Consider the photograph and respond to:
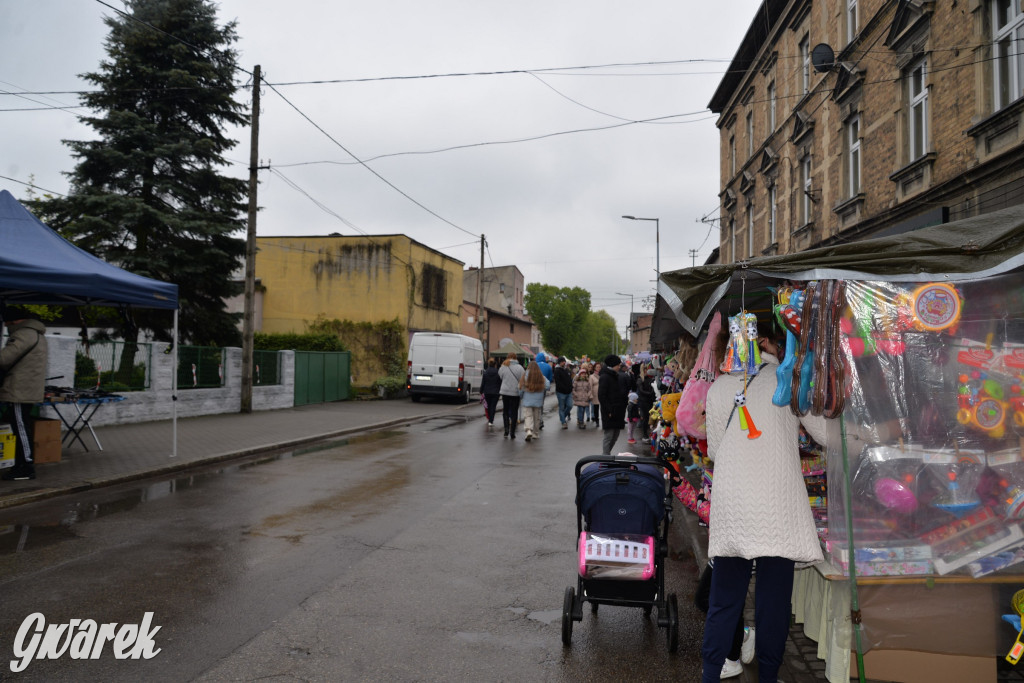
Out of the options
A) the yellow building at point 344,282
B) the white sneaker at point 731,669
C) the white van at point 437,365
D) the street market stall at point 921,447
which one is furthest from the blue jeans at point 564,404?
the yellow building at point 344,282

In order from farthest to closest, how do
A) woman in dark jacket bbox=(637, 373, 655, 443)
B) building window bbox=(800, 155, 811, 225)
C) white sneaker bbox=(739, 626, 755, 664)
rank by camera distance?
building window bbox=(800, 155, 811, 225) → woman in dark jacket bbox=(637, 373, 655, 443) → white sneaker bbox=(739, 626, 755, 664)

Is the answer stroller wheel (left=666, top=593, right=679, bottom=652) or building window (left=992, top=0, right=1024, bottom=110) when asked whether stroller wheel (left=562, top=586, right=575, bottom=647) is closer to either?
stroller wheel (left=666, top=593, right=679, bottom=652)

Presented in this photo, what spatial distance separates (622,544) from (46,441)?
9111mm

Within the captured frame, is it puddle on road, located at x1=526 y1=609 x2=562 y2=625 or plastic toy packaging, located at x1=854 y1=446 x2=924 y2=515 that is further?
puddle on road, located at x1=526 y1=609 x2=562 y2=625

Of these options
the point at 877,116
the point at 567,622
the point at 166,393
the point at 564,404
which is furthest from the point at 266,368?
the point at 567,622

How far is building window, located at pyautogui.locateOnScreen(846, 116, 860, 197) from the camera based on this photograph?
1548 centimetres

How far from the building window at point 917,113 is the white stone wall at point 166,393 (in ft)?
50.9

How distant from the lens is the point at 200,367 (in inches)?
688

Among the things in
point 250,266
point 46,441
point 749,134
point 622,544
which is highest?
point 749,134

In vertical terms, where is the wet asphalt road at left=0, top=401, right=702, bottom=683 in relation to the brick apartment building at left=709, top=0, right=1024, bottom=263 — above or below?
below

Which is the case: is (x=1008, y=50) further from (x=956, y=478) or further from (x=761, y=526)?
(x=761, y=526)

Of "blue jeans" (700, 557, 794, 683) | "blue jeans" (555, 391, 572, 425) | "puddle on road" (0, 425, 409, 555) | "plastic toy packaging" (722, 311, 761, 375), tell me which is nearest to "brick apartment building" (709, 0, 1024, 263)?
"blue jeans" (555, 391, 572, 425)

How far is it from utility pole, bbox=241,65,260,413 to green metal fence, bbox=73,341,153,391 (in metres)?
3.03

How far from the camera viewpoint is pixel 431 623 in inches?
167
